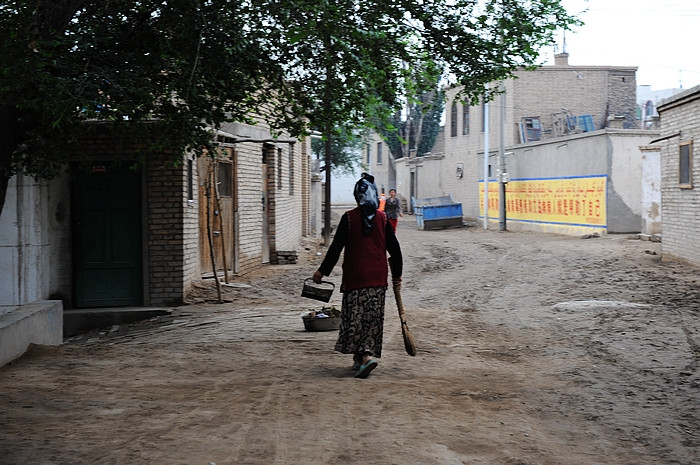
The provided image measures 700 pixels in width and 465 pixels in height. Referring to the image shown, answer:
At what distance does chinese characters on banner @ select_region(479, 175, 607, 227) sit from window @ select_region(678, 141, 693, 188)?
318 inches

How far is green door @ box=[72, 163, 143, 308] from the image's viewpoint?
1198 cm

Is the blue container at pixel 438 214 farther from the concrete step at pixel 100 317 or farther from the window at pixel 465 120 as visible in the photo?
the concrete step at pixel 100 317

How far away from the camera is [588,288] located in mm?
13984

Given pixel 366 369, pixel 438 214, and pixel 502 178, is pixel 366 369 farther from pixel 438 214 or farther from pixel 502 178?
pixel 438 214

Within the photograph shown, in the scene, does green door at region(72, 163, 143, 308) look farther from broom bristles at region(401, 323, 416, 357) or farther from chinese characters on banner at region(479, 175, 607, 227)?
chinese characters on banner at region(479, 175, 607, 227)

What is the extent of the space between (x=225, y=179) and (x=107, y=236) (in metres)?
3.36

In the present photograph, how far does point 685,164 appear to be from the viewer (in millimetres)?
16969

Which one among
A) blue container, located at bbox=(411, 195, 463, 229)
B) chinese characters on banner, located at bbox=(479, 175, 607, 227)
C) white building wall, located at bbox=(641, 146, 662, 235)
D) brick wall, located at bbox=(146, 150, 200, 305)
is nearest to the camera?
brick wall, located at bbox=(146, 150, 200, 305)

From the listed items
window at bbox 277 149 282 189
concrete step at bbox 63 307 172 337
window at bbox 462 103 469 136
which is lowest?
concrete step at bbox 63 307 172 337

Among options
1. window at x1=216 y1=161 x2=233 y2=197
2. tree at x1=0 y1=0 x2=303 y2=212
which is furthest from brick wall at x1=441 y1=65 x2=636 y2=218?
tree at x1=0 y1=0 x2=303 y2=212

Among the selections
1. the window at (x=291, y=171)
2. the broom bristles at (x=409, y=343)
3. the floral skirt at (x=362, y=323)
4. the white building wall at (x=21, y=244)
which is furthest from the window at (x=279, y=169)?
the floral skirt at (x=362, y=323)

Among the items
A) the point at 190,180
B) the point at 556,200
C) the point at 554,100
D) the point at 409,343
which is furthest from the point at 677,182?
the point at 554,100

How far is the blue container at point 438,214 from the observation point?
110 feet

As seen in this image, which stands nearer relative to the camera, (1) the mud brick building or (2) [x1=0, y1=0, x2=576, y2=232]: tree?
(2) [x1=0, y1=0, x2=576, y2=232]: tree
